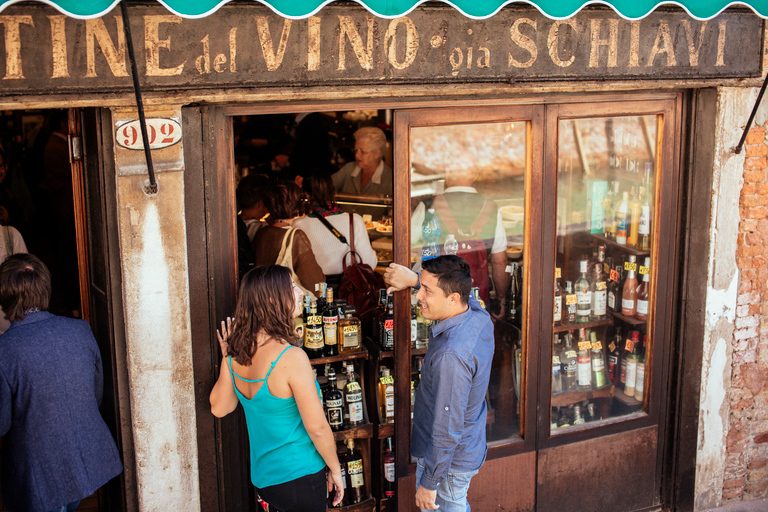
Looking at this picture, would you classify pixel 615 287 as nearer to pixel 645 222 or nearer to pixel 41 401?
pixel 645 222

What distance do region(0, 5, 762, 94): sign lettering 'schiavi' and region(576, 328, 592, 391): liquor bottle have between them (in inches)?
68.6

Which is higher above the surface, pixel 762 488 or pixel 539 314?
Answer: pixel 539 314

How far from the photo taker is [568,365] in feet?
14.2

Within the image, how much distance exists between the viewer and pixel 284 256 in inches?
174

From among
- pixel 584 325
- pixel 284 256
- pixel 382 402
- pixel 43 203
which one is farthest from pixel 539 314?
pixel 43 203

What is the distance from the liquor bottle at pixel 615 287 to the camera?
4.39 meters

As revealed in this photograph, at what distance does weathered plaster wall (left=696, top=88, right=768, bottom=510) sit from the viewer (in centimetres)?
404

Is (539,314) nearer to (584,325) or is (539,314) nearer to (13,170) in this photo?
(584,325)

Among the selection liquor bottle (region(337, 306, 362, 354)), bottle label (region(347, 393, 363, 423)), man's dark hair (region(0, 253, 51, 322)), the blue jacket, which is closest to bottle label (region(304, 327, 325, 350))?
liquor bottle (region(337, 306, 362, 354))

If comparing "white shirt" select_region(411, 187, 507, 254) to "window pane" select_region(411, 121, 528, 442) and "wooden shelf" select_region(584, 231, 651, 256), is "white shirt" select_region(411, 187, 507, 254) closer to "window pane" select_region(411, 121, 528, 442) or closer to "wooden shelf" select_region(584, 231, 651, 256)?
"window pane" select_region(411, 121, 528, 442)

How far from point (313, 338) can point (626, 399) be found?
2.19 metres

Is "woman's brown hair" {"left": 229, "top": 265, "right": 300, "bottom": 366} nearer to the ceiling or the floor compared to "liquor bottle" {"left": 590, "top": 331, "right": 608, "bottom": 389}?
nearer to the ceiling

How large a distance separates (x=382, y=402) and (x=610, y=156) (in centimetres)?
220

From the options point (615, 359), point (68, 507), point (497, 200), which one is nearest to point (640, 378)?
point (615, 359)
